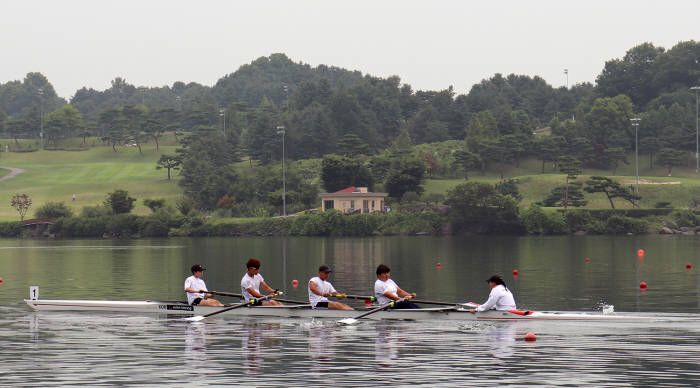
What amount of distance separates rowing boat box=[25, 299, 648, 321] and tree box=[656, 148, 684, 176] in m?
148

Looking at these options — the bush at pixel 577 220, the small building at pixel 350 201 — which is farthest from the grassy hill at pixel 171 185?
the small building at pixel 350 201

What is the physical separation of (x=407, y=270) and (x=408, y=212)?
256 feet

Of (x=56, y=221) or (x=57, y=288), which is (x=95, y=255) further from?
(x=56, y=221)

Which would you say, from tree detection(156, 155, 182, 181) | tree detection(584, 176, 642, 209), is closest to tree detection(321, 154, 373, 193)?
tree detection(584, 176, 642, 209)

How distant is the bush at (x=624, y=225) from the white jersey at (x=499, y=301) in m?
98.8

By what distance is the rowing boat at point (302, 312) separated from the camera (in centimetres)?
2983

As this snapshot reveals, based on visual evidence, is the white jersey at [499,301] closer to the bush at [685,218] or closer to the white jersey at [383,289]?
the white jersey at [383,289]

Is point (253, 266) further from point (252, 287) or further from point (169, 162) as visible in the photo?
point (169, 162)

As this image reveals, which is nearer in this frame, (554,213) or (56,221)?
(554,213)

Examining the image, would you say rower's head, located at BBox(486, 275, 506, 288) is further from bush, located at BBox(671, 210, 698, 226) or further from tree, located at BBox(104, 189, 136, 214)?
tree, located at BBox(104, 189, 136, 214)

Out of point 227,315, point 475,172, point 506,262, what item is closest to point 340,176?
point 475,172

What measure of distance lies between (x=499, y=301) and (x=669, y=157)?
149957 mm

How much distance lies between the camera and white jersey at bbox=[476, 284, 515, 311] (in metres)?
29.9

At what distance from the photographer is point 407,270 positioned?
193 feet
